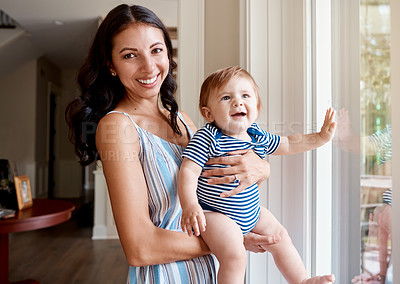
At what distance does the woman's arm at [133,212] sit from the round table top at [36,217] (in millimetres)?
1997

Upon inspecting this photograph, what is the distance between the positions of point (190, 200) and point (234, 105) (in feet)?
1.02

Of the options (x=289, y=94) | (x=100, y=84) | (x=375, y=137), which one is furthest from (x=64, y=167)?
(x=375, y=137)

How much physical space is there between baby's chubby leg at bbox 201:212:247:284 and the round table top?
214 centimetres

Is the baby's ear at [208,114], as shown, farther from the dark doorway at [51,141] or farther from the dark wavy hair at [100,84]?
the dark doorway at [51,141]

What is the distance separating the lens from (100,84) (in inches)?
49.1

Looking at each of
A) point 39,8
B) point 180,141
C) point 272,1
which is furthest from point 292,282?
point 39,8

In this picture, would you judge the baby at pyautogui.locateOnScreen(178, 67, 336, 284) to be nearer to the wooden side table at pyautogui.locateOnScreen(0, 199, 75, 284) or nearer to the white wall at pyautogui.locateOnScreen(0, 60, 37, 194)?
the wooden side table at pyautogui.locateOnScreen(0, 199, 75, 284)

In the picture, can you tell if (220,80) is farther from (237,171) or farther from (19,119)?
(19,119)

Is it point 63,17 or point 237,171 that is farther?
point 63,17

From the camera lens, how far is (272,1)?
143cm

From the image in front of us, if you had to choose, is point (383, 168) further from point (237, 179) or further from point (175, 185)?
point (175, 185)

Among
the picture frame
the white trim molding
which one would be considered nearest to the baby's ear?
the white trim molding

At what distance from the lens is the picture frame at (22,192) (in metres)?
2.96

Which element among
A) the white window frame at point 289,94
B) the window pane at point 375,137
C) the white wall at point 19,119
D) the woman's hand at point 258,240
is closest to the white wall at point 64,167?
the white wall at point 19,119
